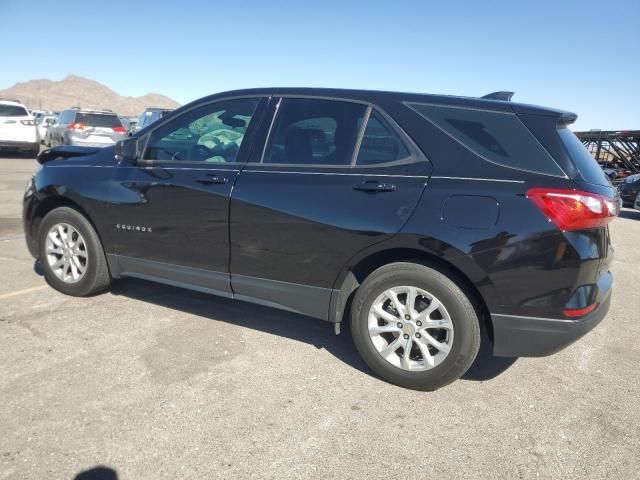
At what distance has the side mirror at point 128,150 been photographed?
3.99 metres

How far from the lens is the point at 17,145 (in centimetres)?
1680

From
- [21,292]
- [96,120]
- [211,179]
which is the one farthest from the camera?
[96,120]

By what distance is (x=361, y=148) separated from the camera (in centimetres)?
324

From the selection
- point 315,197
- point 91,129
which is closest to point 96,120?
point 91,129

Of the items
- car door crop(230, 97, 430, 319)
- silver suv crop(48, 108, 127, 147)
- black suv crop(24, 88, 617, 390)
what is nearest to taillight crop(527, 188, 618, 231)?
black suv crop(24, 88, 617, 390)

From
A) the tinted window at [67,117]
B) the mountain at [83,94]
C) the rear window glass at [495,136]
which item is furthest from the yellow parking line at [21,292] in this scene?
the mountain at [83,94]

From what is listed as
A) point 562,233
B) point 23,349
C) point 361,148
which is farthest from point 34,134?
point 562,233

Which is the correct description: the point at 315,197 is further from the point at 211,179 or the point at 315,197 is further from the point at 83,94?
the point at 83,94

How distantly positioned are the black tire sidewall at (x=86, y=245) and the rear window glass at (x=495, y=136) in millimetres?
2809

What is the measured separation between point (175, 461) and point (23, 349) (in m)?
1.70

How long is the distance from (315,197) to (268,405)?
1.29 m

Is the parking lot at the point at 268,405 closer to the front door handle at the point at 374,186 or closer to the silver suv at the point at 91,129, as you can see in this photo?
the front door handle at the point at 374,186

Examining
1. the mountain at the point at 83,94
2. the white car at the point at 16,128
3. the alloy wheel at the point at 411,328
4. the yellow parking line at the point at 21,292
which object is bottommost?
the yellow parking line at the point at 21,292

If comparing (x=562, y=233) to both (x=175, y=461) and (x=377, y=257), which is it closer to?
(x=377, y=257)
